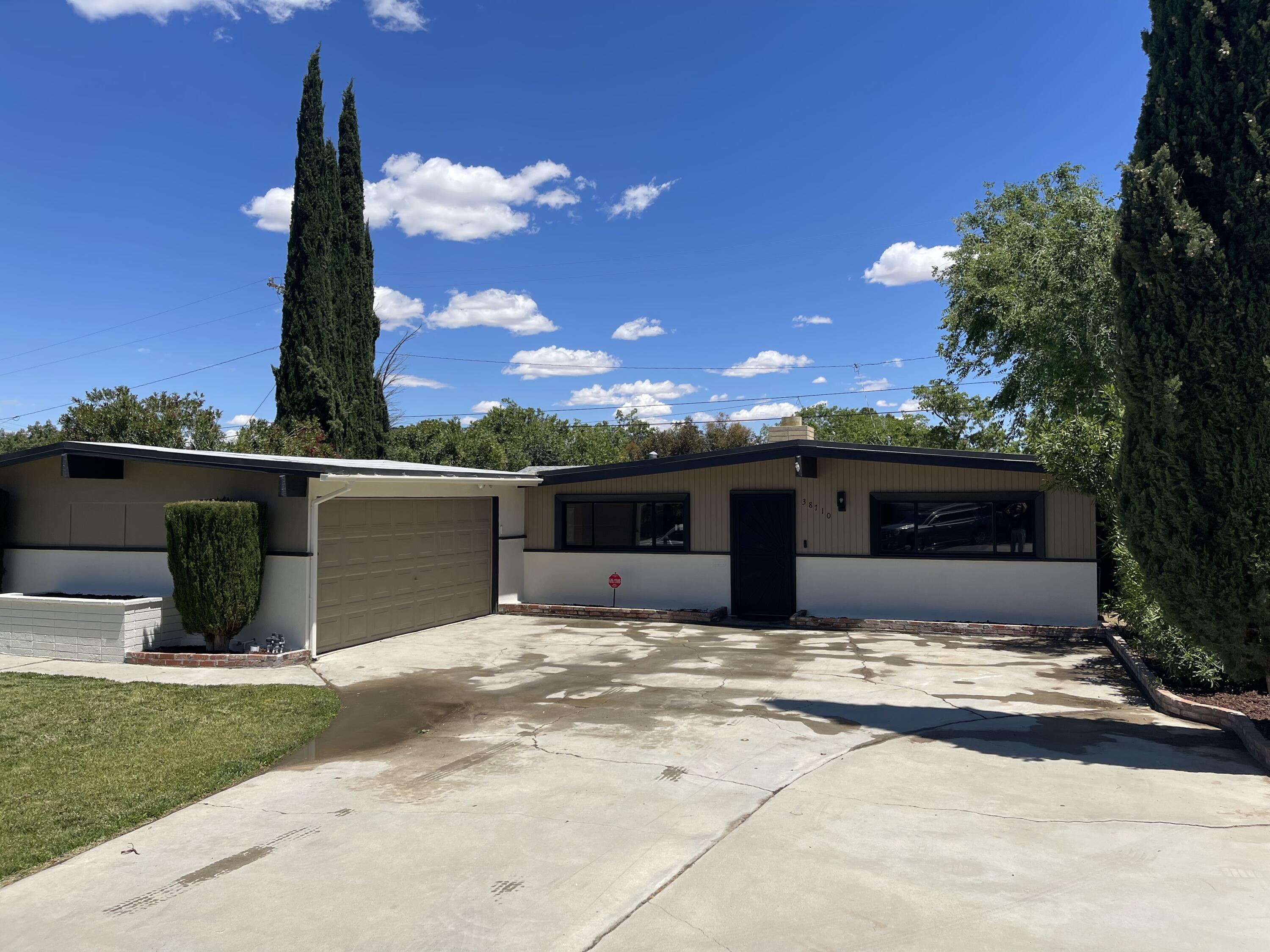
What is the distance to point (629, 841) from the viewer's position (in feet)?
16.1

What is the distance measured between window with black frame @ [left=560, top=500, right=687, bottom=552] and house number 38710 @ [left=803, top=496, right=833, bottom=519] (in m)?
Result: 2.05

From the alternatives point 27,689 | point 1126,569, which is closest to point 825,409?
point 1126,569

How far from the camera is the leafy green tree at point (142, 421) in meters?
20.3

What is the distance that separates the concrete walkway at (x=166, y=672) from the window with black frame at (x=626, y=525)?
6182mm

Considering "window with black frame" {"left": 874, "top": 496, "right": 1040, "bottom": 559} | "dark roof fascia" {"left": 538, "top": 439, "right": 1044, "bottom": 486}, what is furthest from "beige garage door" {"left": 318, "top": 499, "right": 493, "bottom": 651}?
"window with black frame" {"left": 874, "top": 496, "right": 1040, "bottom": 559}

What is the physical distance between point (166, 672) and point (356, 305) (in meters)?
20.7

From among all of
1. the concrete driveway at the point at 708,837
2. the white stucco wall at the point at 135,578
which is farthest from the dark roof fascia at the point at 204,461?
the concrete driveway at the point at 708,837

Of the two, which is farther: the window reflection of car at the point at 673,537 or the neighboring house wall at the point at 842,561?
the window reflection of car at the point at 673,537

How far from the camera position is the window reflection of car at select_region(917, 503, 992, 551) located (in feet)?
43.7

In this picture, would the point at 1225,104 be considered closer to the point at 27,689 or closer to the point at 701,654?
the point at 701,654

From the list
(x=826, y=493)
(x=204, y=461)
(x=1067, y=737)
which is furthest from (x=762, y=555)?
(x=204, y=461)

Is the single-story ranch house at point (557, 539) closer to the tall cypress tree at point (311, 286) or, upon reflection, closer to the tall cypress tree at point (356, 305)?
the tall cypress tree at point (311, 286)

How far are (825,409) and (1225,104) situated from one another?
201 ft

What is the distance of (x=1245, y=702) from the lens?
7.70 meters
